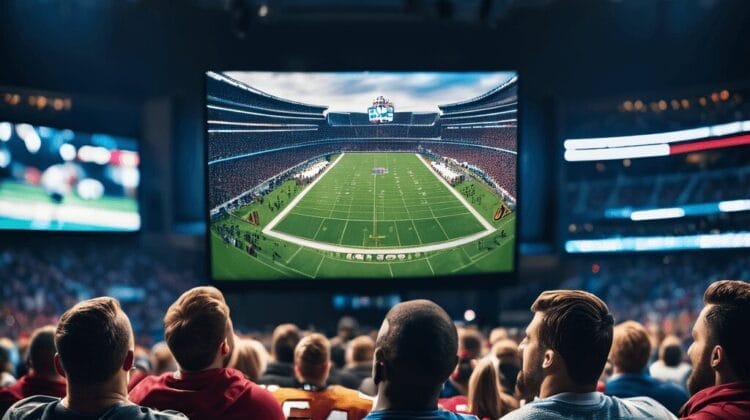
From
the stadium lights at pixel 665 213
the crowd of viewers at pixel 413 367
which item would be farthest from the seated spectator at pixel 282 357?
the stadium lights at pixel 665 213

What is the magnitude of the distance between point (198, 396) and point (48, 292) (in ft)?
45.2

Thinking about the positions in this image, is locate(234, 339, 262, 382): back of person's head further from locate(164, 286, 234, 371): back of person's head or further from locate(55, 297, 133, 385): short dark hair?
locate(55, 297, 133, 385): short dark hair

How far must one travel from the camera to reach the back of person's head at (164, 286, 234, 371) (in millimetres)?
2391

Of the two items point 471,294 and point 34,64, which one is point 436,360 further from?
point 471,294

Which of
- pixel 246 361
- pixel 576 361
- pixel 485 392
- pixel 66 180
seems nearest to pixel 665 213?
pixel 66 180

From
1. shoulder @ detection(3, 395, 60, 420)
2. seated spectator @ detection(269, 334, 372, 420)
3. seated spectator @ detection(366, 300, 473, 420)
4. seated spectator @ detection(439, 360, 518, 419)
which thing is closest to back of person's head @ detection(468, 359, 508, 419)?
seated spectator @ detection(439, 360, 518, 419)

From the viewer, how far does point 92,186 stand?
446 inches

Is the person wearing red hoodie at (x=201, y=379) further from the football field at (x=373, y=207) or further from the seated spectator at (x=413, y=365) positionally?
the football field at (x=373, y=207)

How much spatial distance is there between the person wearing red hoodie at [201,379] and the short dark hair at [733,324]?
142 cm

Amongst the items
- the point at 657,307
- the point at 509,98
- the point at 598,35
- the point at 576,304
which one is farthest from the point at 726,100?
the point at 576,304

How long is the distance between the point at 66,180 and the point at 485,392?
924 cm

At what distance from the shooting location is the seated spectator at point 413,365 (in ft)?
5.92

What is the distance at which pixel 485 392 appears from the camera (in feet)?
10.6

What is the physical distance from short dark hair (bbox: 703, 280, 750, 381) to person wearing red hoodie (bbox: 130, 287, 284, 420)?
4.66 ft
